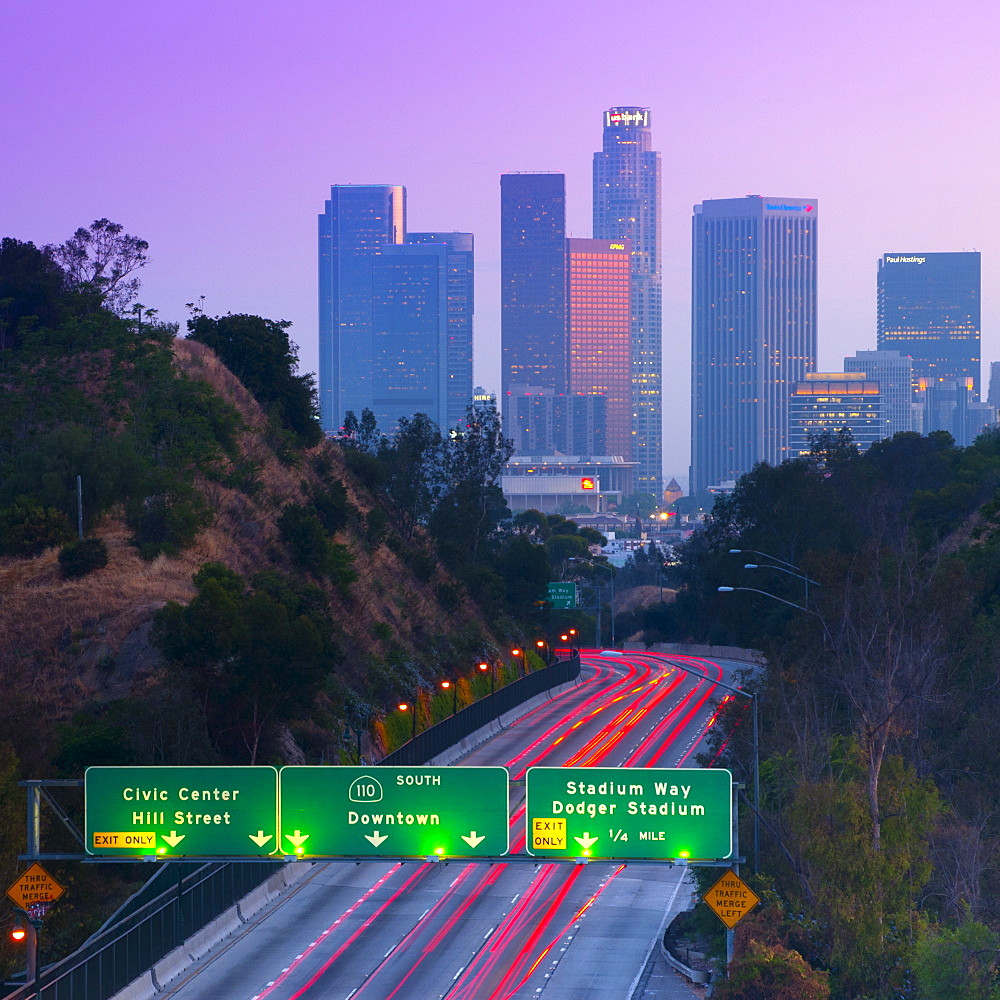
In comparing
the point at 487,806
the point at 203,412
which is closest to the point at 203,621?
the point at 487,806

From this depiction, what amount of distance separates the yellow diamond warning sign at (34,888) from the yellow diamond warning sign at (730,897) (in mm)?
13084

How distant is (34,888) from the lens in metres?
28.3

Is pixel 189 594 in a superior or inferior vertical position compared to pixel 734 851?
superior

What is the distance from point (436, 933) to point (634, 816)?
11.4m

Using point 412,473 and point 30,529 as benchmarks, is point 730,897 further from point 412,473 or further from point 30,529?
point 412,473

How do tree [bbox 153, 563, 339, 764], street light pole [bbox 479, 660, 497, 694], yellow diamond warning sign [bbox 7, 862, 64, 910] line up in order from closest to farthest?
yellow diamond warning sign [bbox 7, 862, 64, 910] < tree [bbox 153, 563, 339, 764] < street light pole [bbox 479, 660, 497, 694]

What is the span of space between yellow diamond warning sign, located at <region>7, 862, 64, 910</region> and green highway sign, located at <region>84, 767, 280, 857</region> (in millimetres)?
975

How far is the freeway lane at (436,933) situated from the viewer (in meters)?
33.4

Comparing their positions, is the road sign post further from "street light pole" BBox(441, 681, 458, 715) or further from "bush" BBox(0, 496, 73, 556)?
"street light pole" BBox(441, 681, 458, 715)

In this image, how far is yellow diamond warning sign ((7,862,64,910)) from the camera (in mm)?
27938

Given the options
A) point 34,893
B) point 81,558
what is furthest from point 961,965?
point 81,558

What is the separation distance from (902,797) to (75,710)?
3164cm

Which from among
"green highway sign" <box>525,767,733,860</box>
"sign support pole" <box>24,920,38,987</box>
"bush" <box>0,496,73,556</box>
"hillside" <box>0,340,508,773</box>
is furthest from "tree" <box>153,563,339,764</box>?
"green highway sign" <box>525,767,733,860</box>

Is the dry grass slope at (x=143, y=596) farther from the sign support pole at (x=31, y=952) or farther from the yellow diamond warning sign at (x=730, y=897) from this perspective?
the yellow diamond warning sign at (x=730, y=897)
